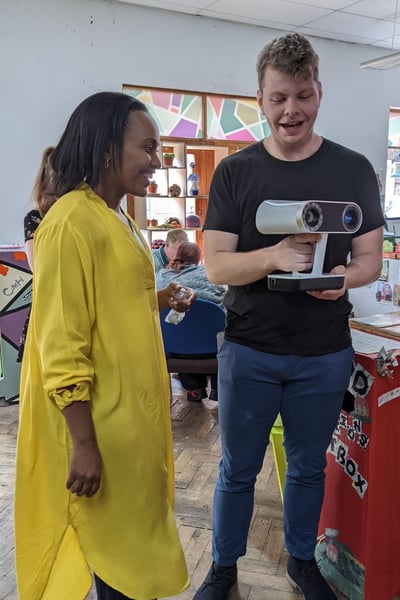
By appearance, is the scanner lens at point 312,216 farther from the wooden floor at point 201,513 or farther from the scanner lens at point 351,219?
the wooden floor at point 201,513

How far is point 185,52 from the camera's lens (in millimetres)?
4430

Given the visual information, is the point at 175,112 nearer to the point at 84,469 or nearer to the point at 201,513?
the point at 201,513

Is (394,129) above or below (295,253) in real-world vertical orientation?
above

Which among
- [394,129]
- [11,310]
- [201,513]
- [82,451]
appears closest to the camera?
[82,451]

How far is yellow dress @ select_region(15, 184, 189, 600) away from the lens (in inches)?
35.4

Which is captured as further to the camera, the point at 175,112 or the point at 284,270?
the point at 175,112

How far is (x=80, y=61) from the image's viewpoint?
13.2 feet

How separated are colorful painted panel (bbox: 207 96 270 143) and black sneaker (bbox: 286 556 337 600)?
3.99m

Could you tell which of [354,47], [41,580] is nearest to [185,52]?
[354,47]

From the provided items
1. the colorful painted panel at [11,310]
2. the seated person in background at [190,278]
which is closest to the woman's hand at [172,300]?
the seated person in background at [190,278]

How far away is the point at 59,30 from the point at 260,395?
366 cm

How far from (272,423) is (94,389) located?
59 cm

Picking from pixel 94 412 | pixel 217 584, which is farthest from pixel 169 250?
pixel 94 412

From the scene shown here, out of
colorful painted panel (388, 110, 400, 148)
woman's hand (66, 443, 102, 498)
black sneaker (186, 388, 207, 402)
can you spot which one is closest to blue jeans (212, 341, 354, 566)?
woman's hand (66, 443, 102, 498)
